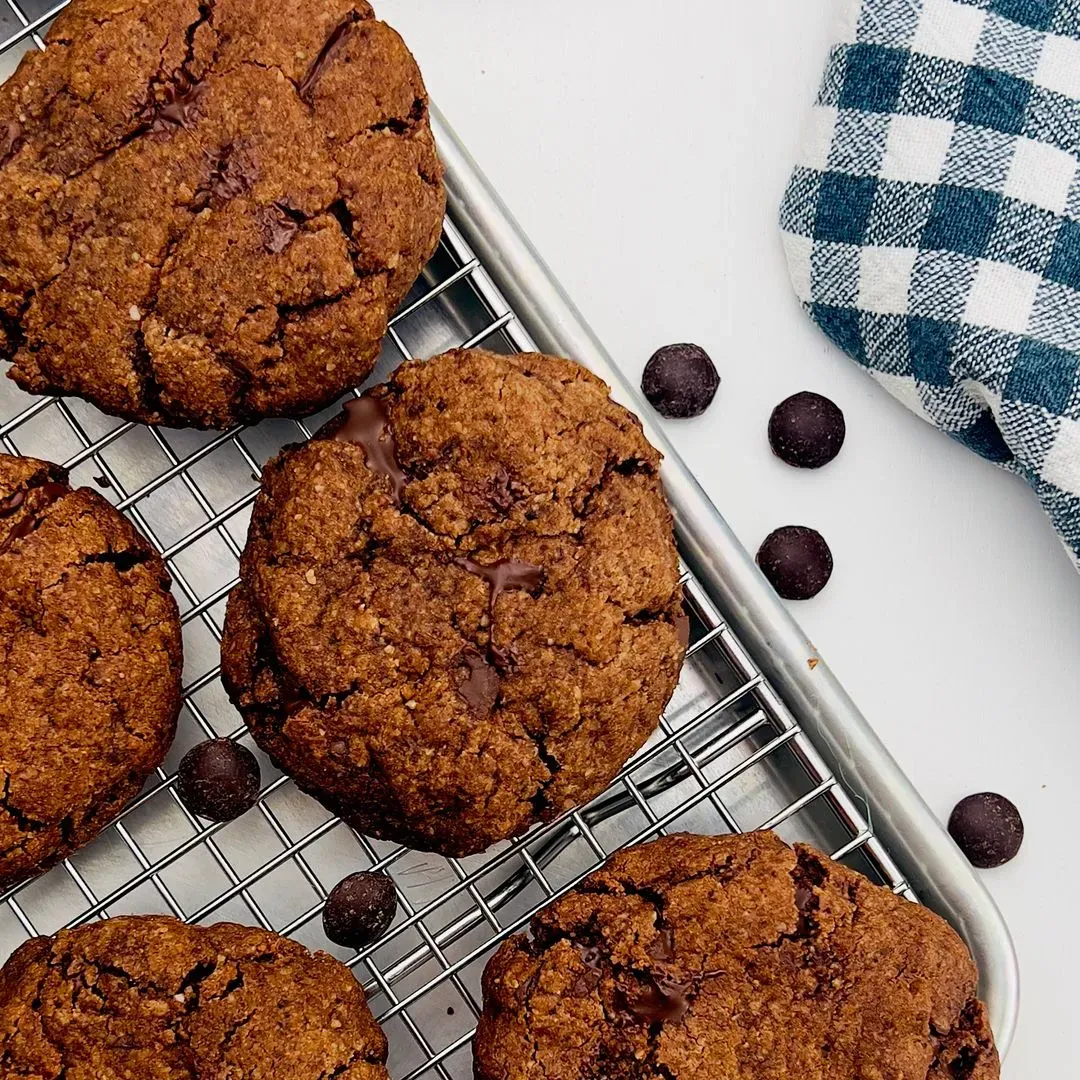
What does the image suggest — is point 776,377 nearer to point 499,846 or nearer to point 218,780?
point 499,846

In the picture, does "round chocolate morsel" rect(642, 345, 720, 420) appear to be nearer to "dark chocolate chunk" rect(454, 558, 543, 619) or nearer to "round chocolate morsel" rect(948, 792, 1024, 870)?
"dark chocolate chunk" rect(454, 558, 543, 619)

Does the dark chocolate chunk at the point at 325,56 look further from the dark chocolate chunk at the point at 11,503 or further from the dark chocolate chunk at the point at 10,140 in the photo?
the dark chocolate chunk at the point at 11,503

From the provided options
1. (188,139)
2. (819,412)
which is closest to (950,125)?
(819,412)

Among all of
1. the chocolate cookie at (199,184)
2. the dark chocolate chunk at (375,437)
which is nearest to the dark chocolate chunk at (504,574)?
the dark chocolate chunk at (375,437)

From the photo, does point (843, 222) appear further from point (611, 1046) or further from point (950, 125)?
point (611, 1046)

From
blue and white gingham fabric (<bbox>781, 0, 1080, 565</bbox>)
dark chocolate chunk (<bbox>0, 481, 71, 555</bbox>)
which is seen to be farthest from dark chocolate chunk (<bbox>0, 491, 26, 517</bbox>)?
blue and white gingham fabric (<bbox>781, 0, 1080, 565</bbox>)

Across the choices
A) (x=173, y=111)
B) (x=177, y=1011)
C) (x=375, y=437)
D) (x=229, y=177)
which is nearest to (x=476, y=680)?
(x=375, y=437)
